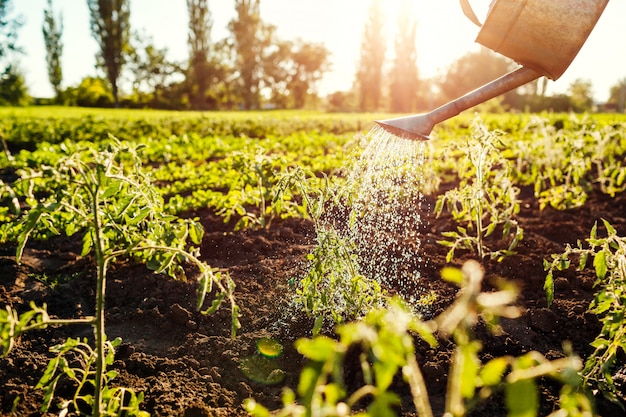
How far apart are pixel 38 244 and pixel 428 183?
3354 mm

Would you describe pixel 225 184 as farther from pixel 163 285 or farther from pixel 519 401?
pixel 519 401

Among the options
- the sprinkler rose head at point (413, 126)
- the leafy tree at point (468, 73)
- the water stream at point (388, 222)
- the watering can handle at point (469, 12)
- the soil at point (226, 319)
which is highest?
the leafy tree at point (468, 73)

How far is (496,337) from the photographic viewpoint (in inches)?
114

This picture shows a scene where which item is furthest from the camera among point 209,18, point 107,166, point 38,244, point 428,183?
point 209,18

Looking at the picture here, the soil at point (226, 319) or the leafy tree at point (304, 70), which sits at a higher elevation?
the leafy tree at point (304, 70)

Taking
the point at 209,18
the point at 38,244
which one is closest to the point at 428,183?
the point at 38,244

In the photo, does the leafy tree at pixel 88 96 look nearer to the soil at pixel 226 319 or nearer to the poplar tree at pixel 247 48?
the poplar tree at pixel 247 48

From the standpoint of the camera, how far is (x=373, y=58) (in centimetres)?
4716

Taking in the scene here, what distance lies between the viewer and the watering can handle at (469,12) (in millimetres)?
2791

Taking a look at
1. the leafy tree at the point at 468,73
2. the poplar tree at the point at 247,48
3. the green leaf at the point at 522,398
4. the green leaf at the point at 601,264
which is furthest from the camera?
the leafy tree at the point at 468,73

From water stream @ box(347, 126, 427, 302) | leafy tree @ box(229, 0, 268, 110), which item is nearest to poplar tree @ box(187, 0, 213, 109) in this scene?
leafy tree @ box(229, 0, 268, 110)

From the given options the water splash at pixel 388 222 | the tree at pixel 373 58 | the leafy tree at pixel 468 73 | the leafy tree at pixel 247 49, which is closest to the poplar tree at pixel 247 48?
the leafy tree at pixel 247 49

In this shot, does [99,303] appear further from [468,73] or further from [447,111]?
[468,73]

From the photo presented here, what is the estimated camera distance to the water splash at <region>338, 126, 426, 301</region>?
132 inches
